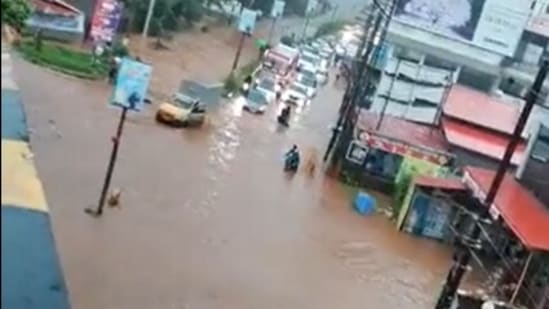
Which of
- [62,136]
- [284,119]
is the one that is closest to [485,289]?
[62,136]

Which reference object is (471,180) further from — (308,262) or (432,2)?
(432,2)

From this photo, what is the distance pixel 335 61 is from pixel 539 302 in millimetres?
47184

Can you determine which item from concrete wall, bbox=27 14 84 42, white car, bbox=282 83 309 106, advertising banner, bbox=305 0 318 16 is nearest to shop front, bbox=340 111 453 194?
white car, bbox=282 83 309 106

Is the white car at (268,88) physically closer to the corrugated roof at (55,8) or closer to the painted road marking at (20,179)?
the corrugated roof at (55,8)

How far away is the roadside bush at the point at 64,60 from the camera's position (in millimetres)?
35188

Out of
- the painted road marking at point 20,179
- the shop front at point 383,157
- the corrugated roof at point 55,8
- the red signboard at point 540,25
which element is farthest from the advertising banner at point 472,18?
the painted road marking at point 20,179

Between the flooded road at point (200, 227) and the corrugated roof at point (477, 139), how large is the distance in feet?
16.9

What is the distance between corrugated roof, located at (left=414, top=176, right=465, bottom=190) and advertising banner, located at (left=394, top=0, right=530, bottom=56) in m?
15.7

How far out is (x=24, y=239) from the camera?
335 cm

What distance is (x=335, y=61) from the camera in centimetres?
6669

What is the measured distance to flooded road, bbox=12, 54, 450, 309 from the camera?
18.1 m

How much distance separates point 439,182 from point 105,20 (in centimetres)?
1829

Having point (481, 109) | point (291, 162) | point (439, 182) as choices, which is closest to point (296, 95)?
point (481, 109)

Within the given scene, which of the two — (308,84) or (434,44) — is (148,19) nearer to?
(308,84)
